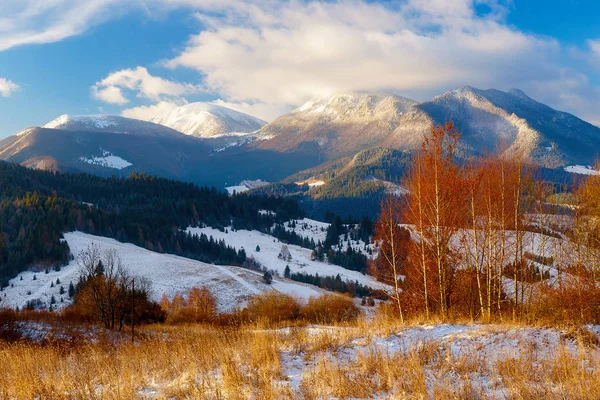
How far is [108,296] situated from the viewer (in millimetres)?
39188

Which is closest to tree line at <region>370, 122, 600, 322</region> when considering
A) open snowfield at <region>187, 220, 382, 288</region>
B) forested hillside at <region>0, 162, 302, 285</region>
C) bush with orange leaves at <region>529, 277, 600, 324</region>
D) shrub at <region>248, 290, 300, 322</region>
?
bush with orange leaves at <region>529, 277, 600, 324</region>

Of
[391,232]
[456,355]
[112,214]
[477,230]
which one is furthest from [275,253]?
[456,355]

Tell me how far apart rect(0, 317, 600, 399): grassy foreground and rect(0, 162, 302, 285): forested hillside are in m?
60.9

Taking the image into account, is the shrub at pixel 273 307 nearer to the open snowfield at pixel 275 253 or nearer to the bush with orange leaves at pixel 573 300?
the bush with orange leaves at pixel 573 300

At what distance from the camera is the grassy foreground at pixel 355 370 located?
6094 millimetres

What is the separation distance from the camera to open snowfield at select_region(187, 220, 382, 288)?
11542 centimetres

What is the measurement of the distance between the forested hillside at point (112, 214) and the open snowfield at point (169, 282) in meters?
7.47

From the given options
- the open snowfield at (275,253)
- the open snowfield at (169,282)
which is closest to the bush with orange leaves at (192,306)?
the open snowfield at (169,282)

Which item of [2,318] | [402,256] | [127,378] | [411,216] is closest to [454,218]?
[411,216]

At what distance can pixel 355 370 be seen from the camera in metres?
7.21

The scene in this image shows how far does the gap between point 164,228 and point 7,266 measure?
56.8m

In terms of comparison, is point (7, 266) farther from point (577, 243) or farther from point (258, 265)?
point (577, 243)

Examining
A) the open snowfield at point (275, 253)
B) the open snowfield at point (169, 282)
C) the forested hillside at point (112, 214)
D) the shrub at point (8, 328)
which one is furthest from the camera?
the open snowfield at point (275, 253)

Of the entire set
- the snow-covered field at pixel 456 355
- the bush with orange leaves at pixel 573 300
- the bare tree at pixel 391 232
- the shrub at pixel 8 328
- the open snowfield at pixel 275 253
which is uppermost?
the bare tree at pixel 391 232
